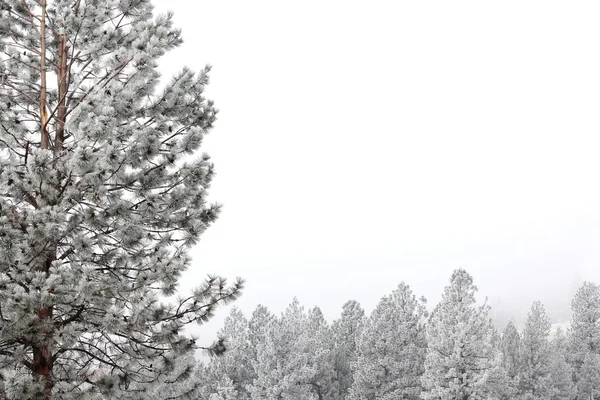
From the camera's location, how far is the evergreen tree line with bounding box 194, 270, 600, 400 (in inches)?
912

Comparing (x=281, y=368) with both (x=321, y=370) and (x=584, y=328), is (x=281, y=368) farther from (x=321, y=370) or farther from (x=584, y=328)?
(x=584, y=328)

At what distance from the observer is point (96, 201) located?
22.5 feet

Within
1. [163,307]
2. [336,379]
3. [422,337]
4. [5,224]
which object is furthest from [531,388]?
[5,224]

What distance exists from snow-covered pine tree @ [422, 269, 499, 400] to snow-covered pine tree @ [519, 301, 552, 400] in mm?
10064

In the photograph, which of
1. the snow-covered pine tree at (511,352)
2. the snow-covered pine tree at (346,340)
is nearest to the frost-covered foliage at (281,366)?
the snow-covered pine tree at (346,340)

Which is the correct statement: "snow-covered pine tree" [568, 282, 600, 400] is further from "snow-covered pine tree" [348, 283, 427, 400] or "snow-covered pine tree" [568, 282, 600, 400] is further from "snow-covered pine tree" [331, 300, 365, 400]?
"snow-covered pine tree" [348, 283, 427, 400]

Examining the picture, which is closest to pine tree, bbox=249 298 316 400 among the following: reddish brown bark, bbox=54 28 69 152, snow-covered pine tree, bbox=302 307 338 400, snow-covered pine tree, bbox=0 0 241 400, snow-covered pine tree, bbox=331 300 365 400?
snow-covered pine tree, bbox=302 307 338 400

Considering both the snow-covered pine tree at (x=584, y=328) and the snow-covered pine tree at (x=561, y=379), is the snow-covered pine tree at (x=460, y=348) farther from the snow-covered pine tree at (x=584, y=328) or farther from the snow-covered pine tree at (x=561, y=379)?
the snow-covered pine tree at (x=584, y=328)

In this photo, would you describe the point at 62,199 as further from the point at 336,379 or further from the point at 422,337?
the point at 336,379

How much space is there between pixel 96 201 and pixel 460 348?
20.1 m

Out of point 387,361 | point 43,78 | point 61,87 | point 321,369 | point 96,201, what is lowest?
point 96,201

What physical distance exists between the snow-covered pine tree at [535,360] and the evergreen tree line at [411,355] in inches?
2.5

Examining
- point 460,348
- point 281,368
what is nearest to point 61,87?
point 460,348

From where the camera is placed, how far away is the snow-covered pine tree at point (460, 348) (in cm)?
2266
